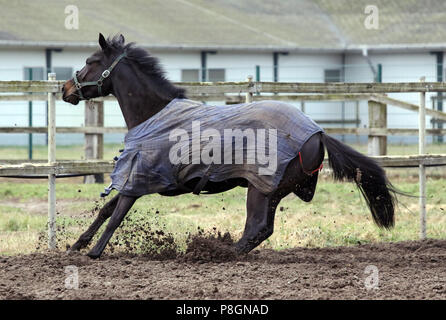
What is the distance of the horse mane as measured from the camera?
6.83 meters

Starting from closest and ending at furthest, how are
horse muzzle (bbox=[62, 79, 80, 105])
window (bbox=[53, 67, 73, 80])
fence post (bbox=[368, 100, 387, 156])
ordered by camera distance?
1. horse muzzle (bbox=[62, 79, 80, 105])
2. fence post (bbox=[368, 100, 387, 156])
3. window (bbox=[53, 67, 73, 80])

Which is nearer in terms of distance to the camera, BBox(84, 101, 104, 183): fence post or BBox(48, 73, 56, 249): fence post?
BBox(48, 73, 56, 249): fence post

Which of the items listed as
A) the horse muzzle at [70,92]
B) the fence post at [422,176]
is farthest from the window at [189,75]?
the horse muzzle at [70,92]

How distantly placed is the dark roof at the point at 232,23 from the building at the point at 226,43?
0.12ft

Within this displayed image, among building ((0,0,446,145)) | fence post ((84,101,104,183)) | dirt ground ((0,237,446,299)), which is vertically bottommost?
dirt ground ((0,237,446,299))

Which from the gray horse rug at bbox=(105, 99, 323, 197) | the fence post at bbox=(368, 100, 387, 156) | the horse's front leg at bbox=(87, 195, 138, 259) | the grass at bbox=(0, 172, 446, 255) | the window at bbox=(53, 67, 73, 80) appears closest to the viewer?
the gray horse rug at bbox=(105, 99, 323, 197)

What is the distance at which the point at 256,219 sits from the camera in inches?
248

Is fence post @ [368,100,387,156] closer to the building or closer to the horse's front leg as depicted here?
the horse's front leg

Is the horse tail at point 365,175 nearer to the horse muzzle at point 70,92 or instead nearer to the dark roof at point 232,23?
the horse muzzle at point 70,92

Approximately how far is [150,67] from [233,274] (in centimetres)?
230

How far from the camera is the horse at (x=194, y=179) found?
6293mm
